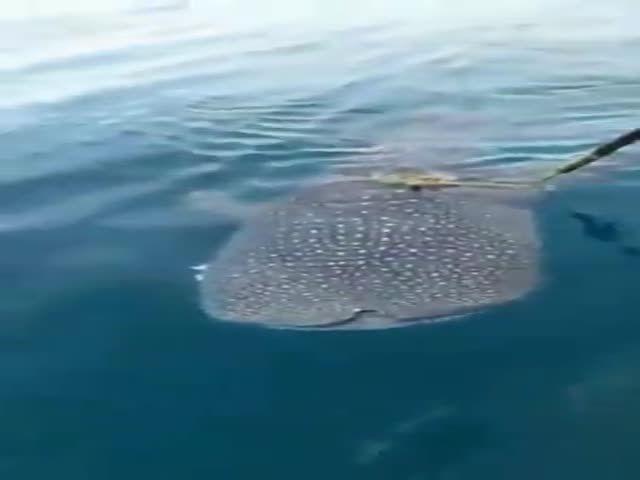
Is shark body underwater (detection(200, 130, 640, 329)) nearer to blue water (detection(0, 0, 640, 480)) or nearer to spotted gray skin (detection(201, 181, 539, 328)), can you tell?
spotted gray skin (detection(201, 181, 539, 328))

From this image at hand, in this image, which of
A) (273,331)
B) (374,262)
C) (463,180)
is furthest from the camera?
(463,180)

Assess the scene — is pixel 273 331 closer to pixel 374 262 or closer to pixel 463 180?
pixel 374 262

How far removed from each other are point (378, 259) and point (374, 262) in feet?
0.13

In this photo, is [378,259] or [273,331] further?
[378,259]

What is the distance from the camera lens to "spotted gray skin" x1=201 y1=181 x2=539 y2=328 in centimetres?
550

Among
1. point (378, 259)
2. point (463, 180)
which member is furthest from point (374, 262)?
point (463, 180)

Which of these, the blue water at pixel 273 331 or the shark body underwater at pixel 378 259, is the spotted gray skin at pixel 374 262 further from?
the blue water at pixel 273 331

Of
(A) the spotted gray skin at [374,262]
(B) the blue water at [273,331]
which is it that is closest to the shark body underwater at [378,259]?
(A) the spotted gray skin at [374,262]

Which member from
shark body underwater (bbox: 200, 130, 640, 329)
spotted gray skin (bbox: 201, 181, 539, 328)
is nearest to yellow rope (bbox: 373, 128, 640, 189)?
shark body underwater (bbox: 200, 130, 640, 329)

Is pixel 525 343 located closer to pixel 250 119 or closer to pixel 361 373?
pixel 361 373

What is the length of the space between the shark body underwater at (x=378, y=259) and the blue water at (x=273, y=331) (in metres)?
0.12

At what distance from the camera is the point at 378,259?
233 inches

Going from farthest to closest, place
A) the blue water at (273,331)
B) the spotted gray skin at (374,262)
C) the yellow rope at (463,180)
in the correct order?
the yellow rope at (463,180)
the spotted gray skin at (374,262)
the blue water at (273,331)

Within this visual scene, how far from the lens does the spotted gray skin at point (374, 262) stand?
217 inches
